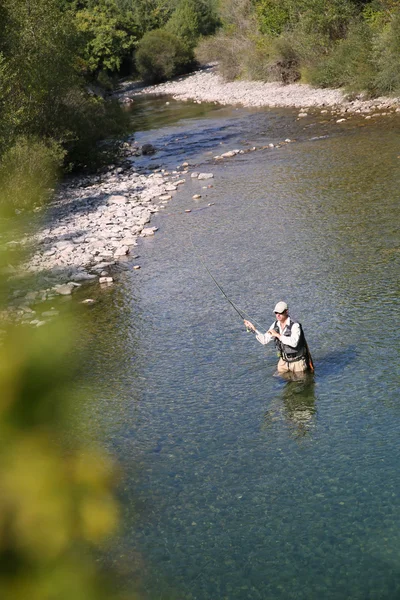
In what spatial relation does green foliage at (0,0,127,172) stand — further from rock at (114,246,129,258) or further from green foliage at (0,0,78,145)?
rock at (114,246,129,258)

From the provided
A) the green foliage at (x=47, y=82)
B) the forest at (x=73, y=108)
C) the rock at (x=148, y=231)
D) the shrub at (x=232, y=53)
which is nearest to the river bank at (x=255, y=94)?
the forest at (x=73, y=108)

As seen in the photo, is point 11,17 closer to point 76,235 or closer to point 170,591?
point 76,235

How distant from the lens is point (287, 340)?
11.9 metres

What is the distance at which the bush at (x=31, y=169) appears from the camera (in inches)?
869

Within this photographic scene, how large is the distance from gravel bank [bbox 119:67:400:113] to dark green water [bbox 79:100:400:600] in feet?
51.9

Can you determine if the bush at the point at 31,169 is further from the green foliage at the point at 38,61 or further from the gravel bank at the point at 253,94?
the gravel bank at the point at 253,94

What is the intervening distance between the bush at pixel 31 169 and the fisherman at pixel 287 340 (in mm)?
10698

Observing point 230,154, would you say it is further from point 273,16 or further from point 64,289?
point 273,16

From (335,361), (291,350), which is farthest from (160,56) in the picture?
(291,350)

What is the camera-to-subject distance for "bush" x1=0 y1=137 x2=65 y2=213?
22.1 metres

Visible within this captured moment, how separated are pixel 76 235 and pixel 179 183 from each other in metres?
7.61

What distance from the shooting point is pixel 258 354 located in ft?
46.1

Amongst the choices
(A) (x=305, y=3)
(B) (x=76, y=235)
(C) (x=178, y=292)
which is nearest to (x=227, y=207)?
(B) (x=76, y=235)

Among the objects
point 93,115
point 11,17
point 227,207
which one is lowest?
point 227,207
